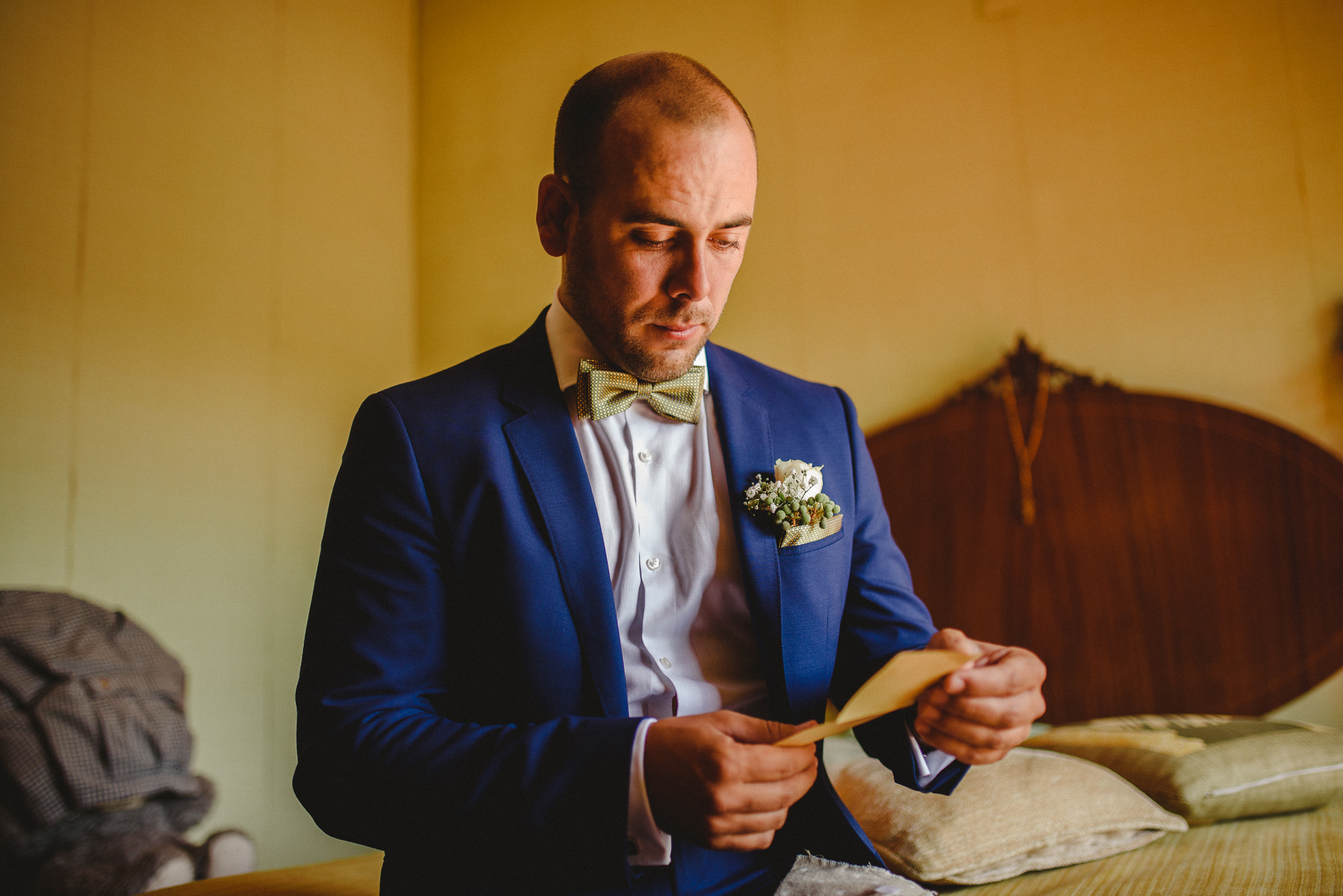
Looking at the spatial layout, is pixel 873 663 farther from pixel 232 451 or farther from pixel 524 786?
pixel 232 451

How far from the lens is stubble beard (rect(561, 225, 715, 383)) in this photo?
1.40 meters

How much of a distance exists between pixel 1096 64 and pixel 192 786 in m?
3.95

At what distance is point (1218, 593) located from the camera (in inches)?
111

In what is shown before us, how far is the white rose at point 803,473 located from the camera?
1422mm

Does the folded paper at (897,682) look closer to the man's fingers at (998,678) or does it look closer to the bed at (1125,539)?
the man's fingers at (998,678)

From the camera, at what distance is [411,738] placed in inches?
45.8

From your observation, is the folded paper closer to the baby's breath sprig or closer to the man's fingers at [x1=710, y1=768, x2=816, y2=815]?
the man's fingers at [x1=710, y1=768, x2=816, y2=815]

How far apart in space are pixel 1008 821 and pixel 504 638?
129 cm

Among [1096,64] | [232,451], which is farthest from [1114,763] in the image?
[232,451]

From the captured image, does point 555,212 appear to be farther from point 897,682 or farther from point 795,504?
point 897,682

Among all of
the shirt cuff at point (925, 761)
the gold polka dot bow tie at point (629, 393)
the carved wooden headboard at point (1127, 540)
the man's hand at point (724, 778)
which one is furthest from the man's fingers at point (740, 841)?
the carved wooden headboard at point (1127, 540)

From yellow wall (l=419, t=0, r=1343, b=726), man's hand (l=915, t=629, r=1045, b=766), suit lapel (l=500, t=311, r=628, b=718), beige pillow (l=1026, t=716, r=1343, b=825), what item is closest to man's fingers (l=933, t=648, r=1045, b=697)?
man's hand (l=915, t=629, r=1045, b=766)

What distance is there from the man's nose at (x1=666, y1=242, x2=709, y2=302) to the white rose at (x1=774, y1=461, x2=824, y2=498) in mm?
327

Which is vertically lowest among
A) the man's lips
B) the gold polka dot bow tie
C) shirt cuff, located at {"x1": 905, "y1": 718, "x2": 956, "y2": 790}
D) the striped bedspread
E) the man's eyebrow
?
the striped bedspread
